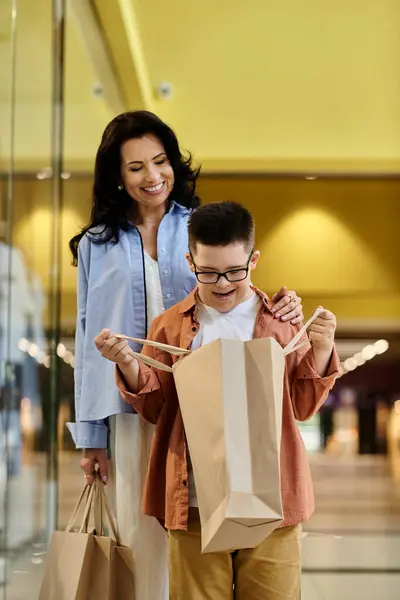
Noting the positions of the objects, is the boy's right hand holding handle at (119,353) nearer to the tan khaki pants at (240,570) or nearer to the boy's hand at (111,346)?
the boy's hand at (111,346)

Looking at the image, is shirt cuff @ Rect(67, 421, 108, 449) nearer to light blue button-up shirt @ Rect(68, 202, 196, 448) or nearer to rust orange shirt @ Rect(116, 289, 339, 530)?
light blue button-up shirt @ Rect(68, 202, 196, 448)

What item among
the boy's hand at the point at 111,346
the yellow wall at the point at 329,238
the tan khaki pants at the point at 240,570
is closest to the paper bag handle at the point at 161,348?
the boy's hand at the point at 111,346

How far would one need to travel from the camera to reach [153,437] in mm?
1256

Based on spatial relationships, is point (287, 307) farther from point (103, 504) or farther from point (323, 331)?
point (103, 504)

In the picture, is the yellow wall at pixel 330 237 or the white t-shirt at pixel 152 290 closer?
the white t-shirt at pixel 152 290

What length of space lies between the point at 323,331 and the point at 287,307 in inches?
3.7

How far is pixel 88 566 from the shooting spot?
125 centimetres

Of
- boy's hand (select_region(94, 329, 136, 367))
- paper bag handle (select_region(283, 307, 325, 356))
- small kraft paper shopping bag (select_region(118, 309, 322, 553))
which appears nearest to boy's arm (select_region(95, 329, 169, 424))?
boy's hand (select_region(94, 329, 136, 367))

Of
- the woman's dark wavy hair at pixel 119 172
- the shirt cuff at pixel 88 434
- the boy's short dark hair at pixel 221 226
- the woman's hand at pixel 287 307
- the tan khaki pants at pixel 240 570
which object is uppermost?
the woman's dark wavy hair at pixel 119 172

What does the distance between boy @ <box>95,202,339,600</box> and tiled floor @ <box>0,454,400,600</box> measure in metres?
0.74

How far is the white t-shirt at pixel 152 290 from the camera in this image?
4.46 ft

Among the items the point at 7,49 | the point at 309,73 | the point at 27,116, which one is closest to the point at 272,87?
the point at 309,73

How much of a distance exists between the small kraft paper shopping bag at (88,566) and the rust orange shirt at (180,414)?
0.36 ft

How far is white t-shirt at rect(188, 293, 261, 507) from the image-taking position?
1.20 metres
